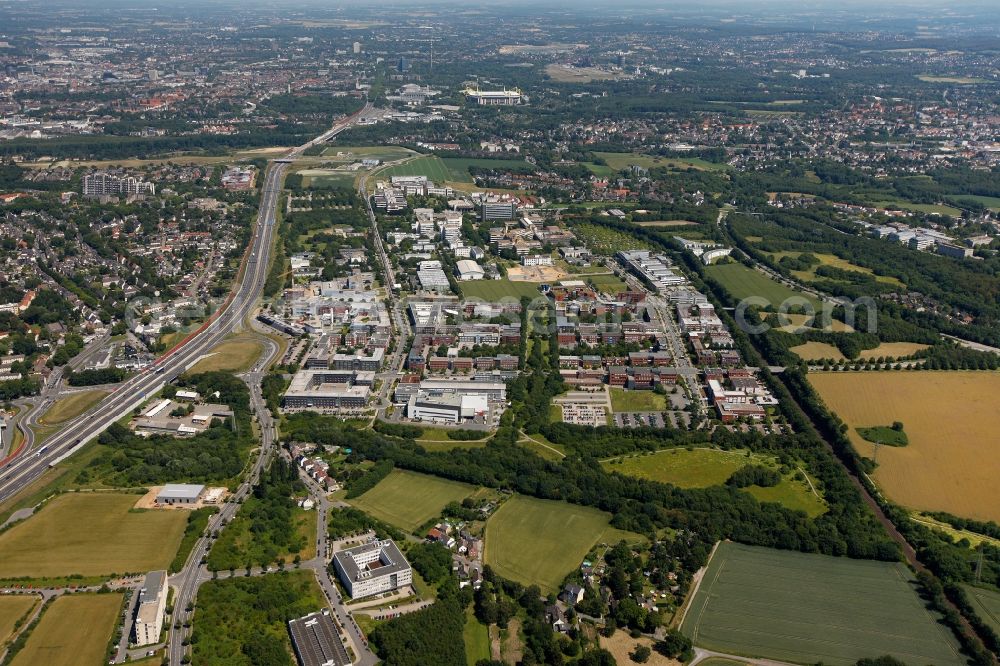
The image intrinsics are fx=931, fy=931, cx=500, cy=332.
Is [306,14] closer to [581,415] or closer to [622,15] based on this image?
[622,15]

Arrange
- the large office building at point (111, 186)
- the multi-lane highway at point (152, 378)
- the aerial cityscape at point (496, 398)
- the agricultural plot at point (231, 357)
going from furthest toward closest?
the large office building at point (111, 186) → the agricultural plot at point (231, 357) → the multi-lane highway at point (152, 378) → the aerial cityscape at point (496, 398)

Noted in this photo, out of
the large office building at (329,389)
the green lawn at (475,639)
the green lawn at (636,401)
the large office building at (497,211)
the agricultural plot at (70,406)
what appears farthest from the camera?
the large office building at (497,211)

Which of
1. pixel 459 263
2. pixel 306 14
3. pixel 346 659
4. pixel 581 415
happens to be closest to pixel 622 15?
pixel 306 14

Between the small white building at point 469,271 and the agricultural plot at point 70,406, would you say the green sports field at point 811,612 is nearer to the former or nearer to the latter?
the agricultural plot at point 70,406

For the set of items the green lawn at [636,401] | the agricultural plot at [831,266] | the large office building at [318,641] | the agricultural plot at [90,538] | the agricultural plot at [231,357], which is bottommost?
the green lawn at [636,401]

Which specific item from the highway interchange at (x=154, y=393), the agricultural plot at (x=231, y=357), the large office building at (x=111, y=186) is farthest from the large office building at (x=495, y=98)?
the agricultural plot at (x=231, y=357)

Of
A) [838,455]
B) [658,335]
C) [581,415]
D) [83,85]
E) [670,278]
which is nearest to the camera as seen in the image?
[838,455]
